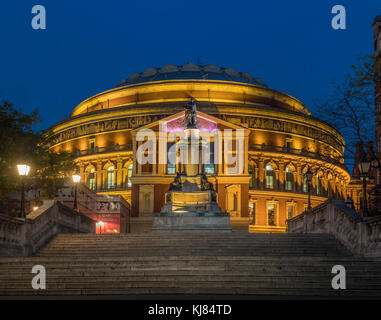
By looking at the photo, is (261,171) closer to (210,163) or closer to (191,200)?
(210,163)

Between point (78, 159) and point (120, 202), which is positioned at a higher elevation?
point (78, 159)

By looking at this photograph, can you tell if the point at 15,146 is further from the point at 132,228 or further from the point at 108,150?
the point at 108,150

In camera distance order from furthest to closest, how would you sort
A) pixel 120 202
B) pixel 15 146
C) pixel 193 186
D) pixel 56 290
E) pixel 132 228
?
pixel 132 228, pixel 120 202, pixel 193 186, pixel 15 146, pixel 56 290

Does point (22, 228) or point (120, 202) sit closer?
point (22, 228)

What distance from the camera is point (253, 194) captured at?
83062 millimetres

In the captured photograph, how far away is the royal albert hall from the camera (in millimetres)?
85125

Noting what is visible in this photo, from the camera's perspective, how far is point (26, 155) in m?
34.9

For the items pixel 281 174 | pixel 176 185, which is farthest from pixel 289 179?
pixel 176 185

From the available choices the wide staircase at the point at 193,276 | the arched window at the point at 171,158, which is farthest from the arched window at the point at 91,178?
the wide staircase at the point at 193,276

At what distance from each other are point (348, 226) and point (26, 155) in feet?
62.5

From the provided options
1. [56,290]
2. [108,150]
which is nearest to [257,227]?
[108,150]

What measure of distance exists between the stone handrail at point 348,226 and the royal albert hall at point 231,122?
145ft

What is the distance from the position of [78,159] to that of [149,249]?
221ft

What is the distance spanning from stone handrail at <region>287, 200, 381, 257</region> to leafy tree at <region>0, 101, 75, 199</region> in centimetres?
1734
